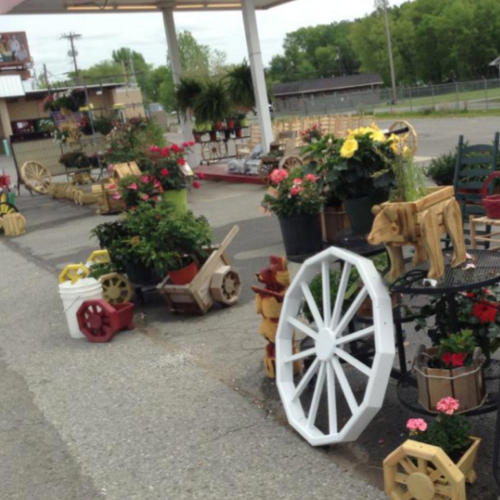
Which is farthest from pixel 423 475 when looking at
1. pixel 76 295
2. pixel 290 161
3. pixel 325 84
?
pixel 325 84

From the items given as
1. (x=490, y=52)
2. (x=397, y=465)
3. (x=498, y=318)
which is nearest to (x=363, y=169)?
(x=498, y=318)

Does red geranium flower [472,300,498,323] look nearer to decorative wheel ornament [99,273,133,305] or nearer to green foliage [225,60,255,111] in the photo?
decorative wheel ornament [99,273,133,305]

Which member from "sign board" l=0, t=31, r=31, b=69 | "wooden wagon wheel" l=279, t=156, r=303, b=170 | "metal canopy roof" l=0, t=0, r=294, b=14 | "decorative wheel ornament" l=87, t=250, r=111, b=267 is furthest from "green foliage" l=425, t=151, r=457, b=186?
"sign board" l=0, t=31, r=31, b=69

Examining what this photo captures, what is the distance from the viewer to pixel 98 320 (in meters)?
6.43

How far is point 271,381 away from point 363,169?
5.27ft

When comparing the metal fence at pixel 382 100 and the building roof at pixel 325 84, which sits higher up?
the building roof at pixel 325 84

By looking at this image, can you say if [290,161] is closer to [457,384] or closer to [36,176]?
[36,176]

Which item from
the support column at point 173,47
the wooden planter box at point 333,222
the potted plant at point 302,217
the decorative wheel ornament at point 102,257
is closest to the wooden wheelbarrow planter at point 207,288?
the decorative wheel ornament at point 102,257

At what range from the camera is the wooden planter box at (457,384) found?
3555 mm

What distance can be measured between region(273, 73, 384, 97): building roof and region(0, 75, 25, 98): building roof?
3180 centimetres

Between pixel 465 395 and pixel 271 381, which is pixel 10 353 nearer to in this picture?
pixel 271 381

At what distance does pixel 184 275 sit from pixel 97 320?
88 cm

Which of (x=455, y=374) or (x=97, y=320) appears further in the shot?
(x=97, y=320)

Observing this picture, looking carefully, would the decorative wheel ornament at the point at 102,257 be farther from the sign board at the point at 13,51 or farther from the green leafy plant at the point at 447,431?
the sign board at the point at 13,51
